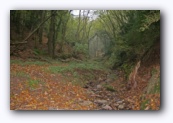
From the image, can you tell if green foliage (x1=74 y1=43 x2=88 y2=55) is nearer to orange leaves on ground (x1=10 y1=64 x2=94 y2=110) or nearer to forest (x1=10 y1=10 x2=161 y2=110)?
forest (x1=10 y1=10 x2=161 y2=110)

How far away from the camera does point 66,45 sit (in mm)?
4184

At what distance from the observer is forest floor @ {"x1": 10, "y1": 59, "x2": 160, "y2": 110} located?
12.7ft

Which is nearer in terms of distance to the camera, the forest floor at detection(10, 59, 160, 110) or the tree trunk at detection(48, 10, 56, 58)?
the forest floor at detection(10, 59, 160, 110)

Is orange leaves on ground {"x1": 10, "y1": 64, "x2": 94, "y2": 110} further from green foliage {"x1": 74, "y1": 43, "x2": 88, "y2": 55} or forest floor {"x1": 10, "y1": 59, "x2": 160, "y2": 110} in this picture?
green foliage {"x1": 74, "y1": 43, "x2": 88, "y2": 55}

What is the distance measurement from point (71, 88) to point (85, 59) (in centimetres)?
57

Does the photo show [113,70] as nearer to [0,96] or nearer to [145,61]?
[145,61]

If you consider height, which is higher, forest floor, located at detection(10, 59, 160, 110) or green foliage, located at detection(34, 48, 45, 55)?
green foliage, located at detection(34, 48, 45, 55)

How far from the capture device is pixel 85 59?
4215 mm

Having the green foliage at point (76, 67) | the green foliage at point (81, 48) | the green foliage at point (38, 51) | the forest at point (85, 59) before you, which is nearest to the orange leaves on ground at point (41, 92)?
the forest at point (85, 59)

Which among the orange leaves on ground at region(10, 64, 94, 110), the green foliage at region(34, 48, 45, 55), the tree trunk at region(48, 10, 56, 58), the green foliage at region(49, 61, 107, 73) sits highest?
the tree trunk at region(48, 10, 56, 58)

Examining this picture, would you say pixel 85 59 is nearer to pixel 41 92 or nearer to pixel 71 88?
pixel 71 88

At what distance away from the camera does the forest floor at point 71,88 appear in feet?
12.7

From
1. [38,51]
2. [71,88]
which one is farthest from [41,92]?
[38,51]

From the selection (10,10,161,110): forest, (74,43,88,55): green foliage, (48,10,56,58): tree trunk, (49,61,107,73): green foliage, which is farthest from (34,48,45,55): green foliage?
(74,43,88,55): green foliage
